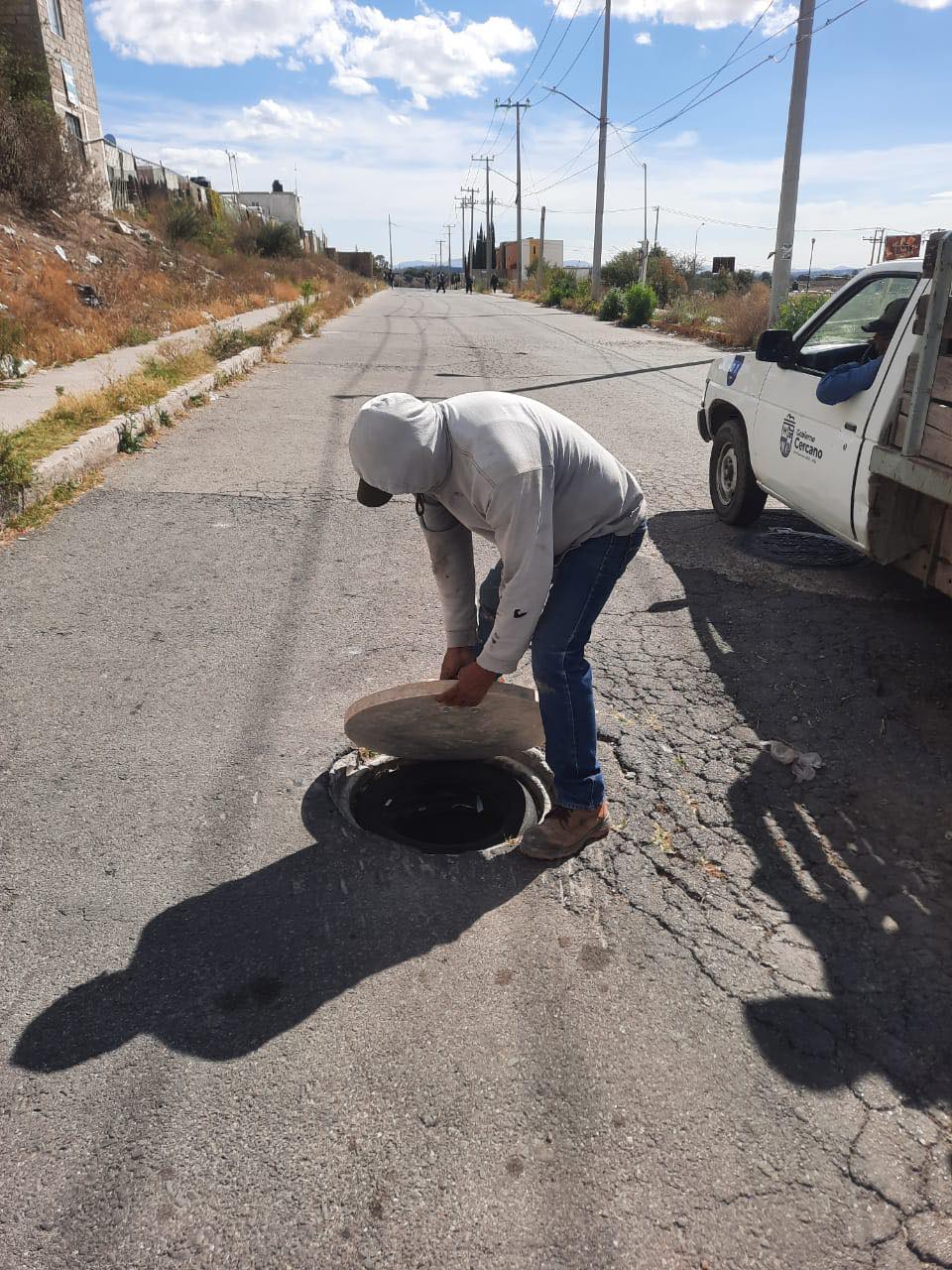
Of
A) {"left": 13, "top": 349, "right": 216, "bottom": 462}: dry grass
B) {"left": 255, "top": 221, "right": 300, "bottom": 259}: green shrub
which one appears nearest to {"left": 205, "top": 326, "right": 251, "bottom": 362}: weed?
{"left": 13, "top": 349, "right": 216, "bottom": 462}: dry grass

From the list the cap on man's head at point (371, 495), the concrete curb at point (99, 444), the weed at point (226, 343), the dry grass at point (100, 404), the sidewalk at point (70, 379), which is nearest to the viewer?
the cap on man's head at point (371, 495)

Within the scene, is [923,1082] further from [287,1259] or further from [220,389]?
[220,389]

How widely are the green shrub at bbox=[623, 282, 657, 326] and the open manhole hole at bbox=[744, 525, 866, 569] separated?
24416 millimetres

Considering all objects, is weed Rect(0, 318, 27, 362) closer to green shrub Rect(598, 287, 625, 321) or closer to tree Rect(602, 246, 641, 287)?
green shrub Rect(598, 287, 625, 321)

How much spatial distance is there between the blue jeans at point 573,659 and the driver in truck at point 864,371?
2238 millimetres

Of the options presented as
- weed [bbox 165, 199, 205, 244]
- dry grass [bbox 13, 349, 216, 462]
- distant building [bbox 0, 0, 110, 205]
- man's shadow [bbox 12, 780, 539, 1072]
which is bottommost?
man's shadow [bbox 12, 780, 539, 1072]

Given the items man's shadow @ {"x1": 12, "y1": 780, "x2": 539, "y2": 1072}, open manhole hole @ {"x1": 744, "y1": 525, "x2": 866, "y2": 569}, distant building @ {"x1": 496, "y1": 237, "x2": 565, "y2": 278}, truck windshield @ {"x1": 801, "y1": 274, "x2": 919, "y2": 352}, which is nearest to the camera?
man's shadow @ {"x1": 12, "y1": 780, "x2": 539, "y2": 1072}

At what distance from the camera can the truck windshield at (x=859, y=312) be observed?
464cm

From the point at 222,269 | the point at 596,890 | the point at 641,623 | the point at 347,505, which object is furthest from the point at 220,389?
the point at 222,269

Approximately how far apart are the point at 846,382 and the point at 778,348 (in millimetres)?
974

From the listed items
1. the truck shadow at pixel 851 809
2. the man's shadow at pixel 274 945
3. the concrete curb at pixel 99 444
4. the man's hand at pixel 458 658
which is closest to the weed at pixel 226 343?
the concrete curb at pixel 99 444

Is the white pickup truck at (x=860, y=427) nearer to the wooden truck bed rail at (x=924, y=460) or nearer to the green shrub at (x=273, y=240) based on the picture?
the wooden truck bed rail at (x=924, y=460)

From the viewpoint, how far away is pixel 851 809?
314 cm

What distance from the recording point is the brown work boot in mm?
2850
